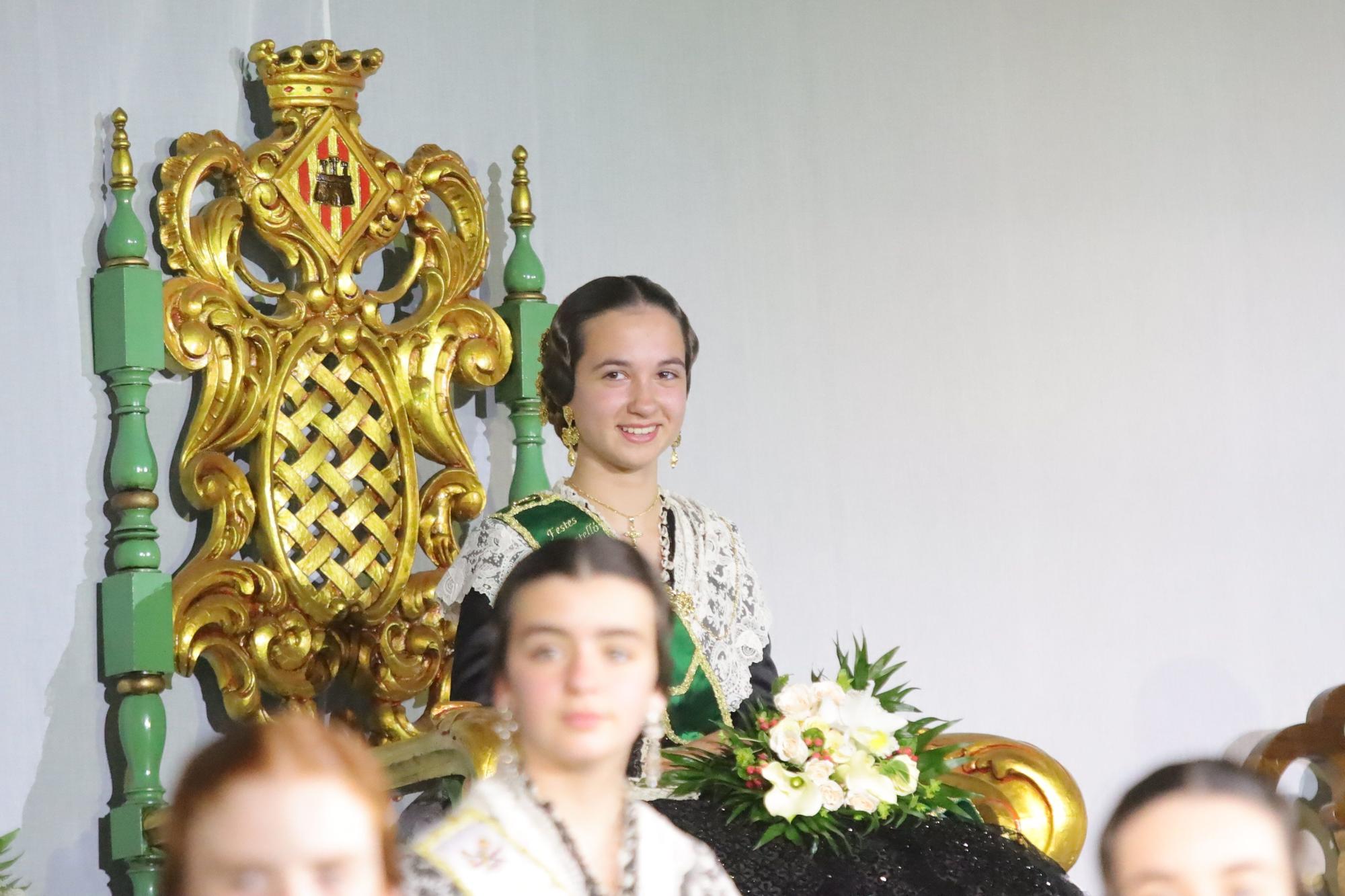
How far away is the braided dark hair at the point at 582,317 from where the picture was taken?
2.94 metres

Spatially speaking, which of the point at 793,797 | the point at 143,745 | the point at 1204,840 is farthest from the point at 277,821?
the point at 143,745

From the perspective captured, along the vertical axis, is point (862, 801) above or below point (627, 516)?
below

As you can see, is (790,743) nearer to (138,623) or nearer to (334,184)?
(138,623)

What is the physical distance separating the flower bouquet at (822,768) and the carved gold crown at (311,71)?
1.26 m

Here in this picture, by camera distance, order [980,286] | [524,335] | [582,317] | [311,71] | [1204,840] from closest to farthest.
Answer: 1. [1204,840]
2. [582,317]
3. [311,71]
4. [524,335]
5. [980,286]

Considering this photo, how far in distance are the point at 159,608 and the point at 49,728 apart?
24 centimetres

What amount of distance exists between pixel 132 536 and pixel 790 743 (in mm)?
1073

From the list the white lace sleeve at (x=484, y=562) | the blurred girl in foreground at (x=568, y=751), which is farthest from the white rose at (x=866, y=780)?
the blurred girl in foreground at (x=568, y=751)

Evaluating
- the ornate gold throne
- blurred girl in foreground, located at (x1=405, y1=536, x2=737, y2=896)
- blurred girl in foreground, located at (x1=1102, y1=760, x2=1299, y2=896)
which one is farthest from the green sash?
blurred girl in foreground, located at (x1=1102, y1=760, x2=1299, y2=896)

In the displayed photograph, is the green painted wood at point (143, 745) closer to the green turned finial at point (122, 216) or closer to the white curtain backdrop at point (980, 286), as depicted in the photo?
the green turned finial at point (122, 216)

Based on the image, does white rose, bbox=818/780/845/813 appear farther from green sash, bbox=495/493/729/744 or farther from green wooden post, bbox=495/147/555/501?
green wooden post, bbox=495/147/555/501

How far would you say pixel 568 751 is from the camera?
61.2 inches

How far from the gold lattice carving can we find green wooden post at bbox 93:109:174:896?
57 mm

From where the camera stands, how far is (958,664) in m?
3.83
